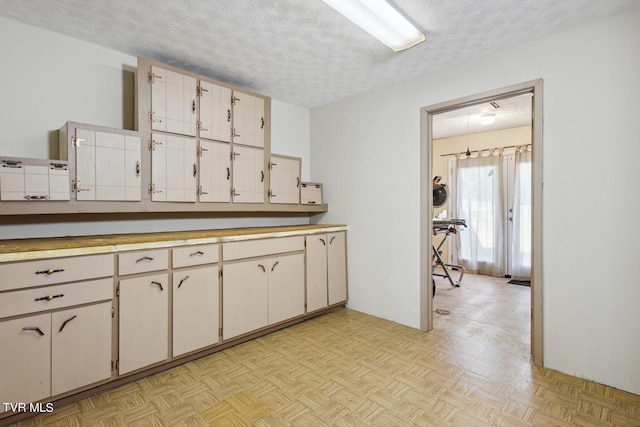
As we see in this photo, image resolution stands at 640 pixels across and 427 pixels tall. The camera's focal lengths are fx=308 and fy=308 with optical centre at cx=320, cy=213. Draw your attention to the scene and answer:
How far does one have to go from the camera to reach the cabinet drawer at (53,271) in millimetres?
1640

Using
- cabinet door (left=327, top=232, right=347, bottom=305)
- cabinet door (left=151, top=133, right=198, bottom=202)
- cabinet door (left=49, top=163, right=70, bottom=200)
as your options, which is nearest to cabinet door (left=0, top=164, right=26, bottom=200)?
cabinet door (left=49, top=163, right=70, bottom=200)

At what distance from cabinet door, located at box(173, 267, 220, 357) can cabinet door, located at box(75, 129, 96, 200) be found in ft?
2.64

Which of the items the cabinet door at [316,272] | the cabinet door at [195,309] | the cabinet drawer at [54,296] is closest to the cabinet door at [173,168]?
Result: the cabinet door at [195,309]

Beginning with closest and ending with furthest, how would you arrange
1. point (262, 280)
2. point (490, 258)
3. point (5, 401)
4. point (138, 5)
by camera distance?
point (5, 401), point (138, 5), point (262, 280), point (490, 258)

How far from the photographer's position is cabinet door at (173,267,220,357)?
7.41 feet

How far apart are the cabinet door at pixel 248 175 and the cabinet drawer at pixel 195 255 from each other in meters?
0.64

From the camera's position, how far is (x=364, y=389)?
2023mm

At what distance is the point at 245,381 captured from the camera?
2.12 meters

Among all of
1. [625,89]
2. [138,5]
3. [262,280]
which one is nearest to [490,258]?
[625,89]

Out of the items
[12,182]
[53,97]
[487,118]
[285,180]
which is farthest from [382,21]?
[487,118]

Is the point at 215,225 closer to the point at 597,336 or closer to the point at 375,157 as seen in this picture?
the point at 375,157

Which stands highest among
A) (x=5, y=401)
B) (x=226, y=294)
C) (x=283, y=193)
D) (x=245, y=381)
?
(x=283, y=193)

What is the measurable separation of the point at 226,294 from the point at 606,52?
324cm

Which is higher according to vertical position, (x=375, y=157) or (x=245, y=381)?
(x=375, y=157)
